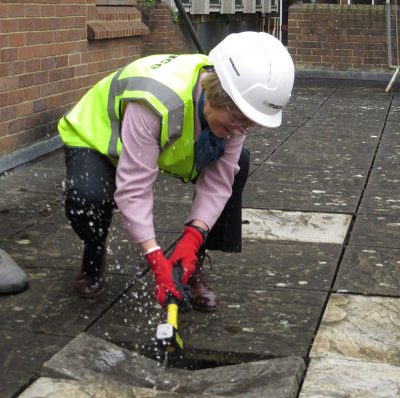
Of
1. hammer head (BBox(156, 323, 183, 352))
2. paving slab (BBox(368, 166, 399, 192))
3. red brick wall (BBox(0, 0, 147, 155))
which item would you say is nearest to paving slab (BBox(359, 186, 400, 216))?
paving slab (BBox(368, 166, 399, 192))

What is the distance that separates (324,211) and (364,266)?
1.26 m

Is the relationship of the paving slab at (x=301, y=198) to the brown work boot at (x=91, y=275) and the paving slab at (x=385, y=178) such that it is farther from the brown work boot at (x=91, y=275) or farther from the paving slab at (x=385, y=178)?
the brown work boot at (x=91, y=275)

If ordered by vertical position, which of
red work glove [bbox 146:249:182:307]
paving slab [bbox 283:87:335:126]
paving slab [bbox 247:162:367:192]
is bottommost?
paving slab [bbox 283:87:335:126]

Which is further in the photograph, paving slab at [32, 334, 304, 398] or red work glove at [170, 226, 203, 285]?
red work glove at [170, 226, 203, 285]

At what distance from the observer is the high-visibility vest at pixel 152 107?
149 inches

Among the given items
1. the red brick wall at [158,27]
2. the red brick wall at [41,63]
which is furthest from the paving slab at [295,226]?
the red brick wall at [158,27]

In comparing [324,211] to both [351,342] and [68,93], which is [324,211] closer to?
[351,342]

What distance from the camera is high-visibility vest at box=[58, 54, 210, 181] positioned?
12.4 ft

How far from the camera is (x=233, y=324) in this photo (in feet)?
13.8

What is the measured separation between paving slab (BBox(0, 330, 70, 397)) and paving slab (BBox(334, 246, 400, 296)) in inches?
56.5

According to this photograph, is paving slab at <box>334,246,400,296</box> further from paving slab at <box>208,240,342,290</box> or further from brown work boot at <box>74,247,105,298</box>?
brown work boot at <box>74,247,105,298</box>

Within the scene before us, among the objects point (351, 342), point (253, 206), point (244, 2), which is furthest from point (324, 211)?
point (244, 2)

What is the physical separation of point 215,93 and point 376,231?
2.37 meters

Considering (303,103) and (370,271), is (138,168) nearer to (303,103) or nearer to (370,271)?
(370,271)
